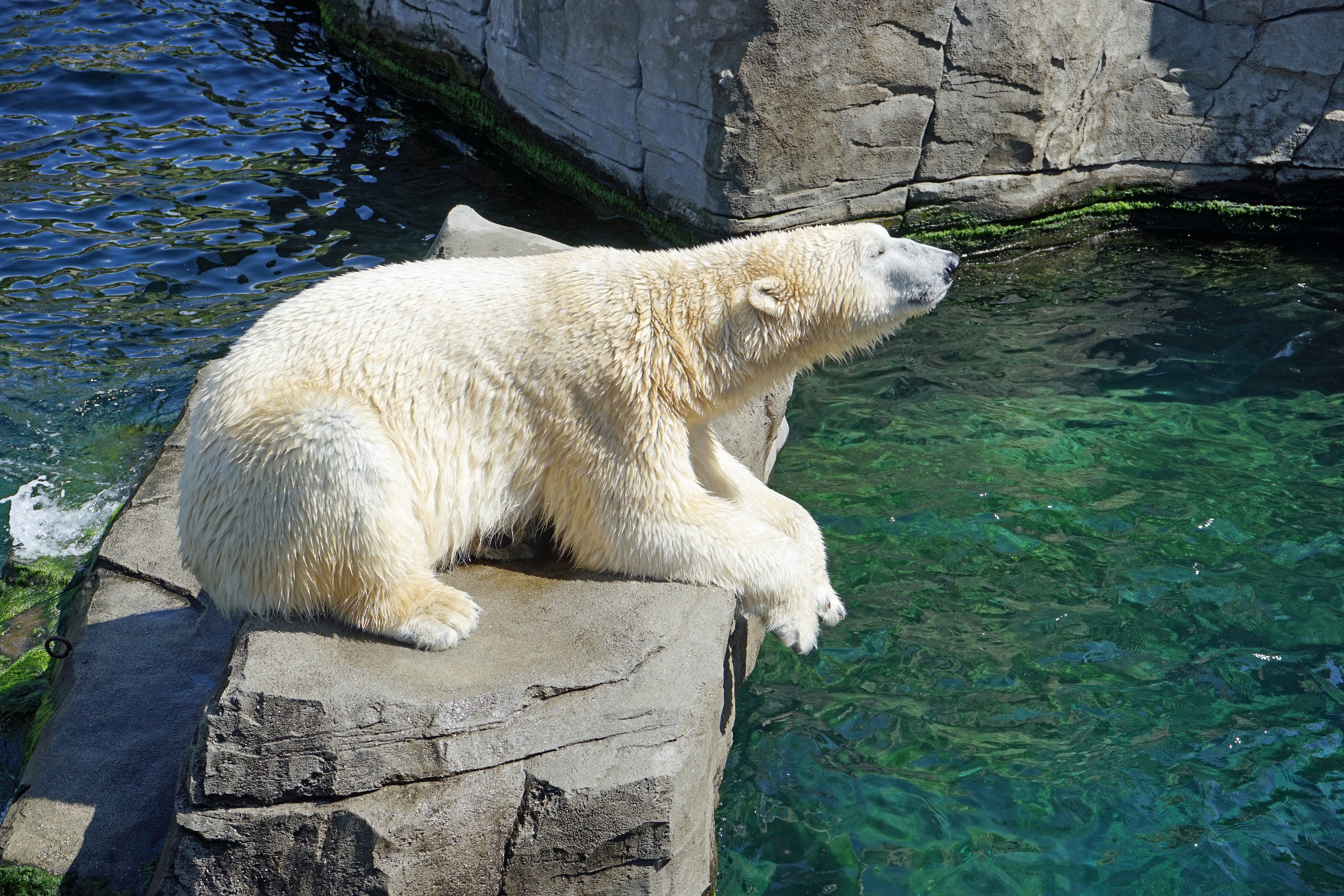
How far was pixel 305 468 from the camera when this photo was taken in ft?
10.7

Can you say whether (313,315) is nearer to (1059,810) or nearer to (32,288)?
(1059,810)

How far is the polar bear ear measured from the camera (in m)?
3.76

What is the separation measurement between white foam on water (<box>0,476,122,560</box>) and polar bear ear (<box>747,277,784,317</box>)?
395 cm

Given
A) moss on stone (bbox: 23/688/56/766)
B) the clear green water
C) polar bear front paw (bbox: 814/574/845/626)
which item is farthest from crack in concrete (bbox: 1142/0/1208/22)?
moss on stone (bbox: 23/688/56/766)

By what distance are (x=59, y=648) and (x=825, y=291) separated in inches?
139

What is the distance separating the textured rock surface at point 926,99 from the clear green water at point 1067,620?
4.47ft

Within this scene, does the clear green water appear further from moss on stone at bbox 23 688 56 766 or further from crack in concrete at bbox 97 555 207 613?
moss on stone at bbox 23 688 56 766

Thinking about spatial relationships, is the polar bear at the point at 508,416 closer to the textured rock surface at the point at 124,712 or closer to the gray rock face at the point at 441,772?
the gray rock face at the point at 441,772

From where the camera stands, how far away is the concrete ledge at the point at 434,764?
302 centimetres

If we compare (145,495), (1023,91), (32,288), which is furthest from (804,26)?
(32,288)

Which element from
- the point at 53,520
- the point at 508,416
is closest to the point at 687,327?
the point at 508,416

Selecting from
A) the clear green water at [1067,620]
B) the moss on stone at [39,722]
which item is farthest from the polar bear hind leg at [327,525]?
the clear green water at [1067,620]

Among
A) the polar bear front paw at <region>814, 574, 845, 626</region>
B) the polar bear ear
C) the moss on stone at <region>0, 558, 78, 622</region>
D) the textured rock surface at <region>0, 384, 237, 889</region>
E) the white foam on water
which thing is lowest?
the moss on stone at <region>0, 558, 78, 622</region>

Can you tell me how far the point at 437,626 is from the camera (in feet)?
11.2
